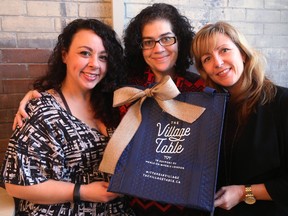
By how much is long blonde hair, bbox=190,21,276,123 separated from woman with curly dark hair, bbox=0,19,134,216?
44 cm

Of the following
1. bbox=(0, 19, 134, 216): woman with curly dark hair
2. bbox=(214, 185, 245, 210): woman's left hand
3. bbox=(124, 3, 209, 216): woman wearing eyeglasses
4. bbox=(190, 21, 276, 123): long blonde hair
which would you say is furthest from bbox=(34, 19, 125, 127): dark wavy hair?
bbox=(214, 185, 245, 210): woman's left hand

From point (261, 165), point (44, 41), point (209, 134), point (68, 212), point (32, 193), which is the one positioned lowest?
point (68, 212)

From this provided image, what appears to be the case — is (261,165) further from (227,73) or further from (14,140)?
(14,140)

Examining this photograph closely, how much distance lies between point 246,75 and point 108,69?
23.5 inches

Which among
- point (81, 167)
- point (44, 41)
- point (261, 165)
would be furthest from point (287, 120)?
point (44, 41)

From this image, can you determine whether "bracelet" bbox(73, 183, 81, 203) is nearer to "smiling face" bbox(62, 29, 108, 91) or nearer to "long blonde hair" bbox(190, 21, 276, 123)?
"smiling face" bbox(62, 29, 108, 91)

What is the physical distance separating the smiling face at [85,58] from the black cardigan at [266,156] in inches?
25.6

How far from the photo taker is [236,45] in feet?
3.45

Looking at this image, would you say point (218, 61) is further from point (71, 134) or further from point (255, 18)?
point (255, 18)

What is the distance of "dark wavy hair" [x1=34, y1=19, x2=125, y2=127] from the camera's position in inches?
48.3

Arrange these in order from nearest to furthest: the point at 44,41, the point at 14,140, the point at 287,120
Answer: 1. the point at 287,120
2. the point at 14,140
3. the point at 44,41

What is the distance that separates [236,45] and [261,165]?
453 mm

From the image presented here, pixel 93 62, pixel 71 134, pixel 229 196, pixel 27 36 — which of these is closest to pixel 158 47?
pixel 93 62

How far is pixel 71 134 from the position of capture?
1109mm
